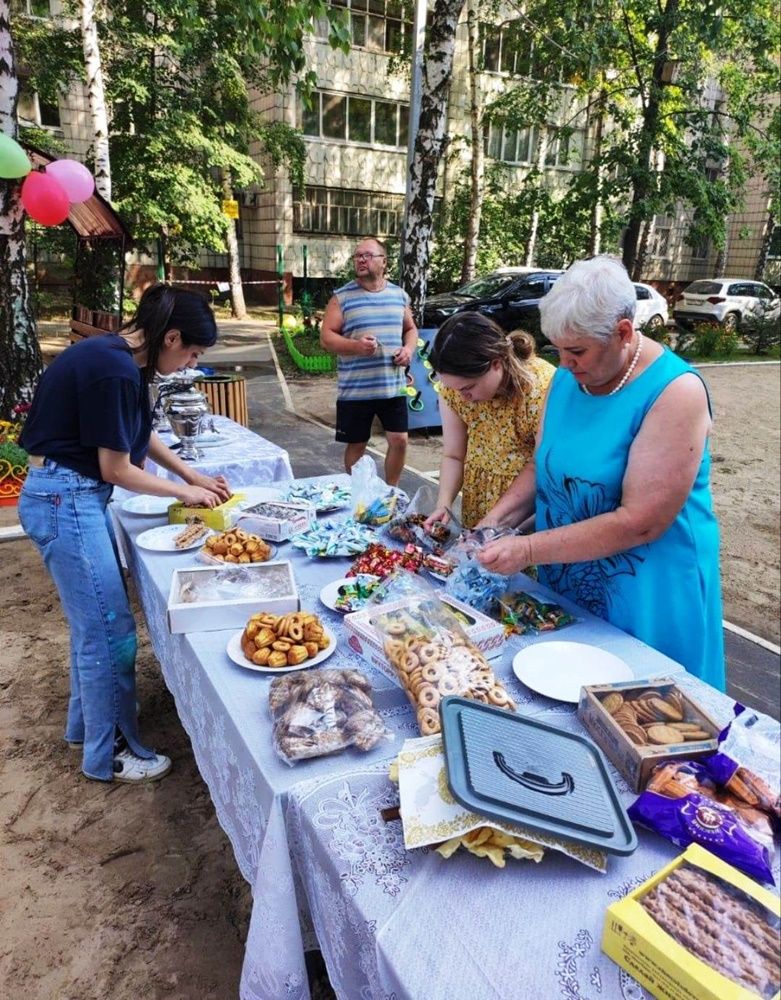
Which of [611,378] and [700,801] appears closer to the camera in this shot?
[700,801]

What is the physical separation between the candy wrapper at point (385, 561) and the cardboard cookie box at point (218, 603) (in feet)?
0.79

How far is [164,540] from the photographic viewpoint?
2270 mm

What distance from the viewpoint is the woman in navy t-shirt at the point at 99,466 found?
1997 mm

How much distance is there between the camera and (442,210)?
759 inches

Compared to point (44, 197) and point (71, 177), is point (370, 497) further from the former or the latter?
point (71, 177)

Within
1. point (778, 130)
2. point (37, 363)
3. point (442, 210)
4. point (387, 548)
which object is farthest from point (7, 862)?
point (442, 210)

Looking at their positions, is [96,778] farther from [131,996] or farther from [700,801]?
[700,801]

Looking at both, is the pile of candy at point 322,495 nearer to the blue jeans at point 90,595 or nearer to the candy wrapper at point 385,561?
the candy wrapper at point 385,561

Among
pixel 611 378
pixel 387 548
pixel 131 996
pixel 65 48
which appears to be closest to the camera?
pixel 611 378

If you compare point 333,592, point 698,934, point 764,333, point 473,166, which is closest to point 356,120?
point 473,166

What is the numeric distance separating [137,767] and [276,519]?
122 cm

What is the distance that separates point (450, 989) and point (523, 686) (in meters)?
0.72

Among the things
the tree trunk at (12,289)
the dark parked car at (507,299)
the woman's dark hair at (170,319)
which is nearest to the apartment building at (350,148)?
the dark parked car at (507,299)

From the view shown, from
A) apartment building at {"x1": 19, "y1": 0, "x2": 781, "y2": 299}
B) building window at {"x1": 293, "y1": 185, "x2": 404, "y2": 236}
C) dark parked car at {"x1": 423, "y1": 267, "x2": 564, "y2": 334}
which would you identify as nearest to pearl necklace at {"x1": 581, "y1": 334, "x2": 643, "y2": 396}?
dark parked car at {"x1": 423, "y1": 267, "x2": 564, "y2": 334}
